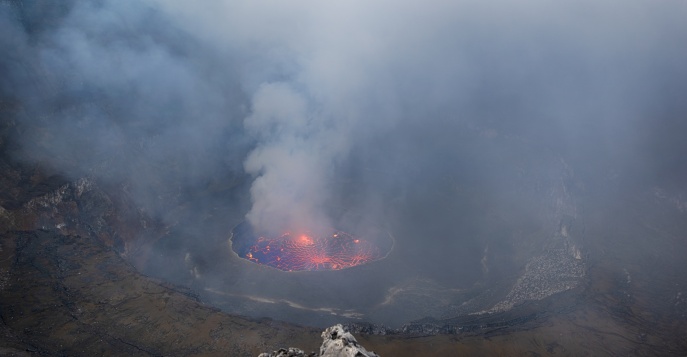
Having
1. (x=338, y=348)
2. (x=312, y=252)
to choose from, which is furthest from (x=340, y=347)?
(x=312, y=252)

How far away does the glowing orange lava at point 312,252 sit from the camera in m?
50.9

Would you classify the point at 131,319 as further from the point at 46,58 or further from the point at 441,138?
the point at 441,138

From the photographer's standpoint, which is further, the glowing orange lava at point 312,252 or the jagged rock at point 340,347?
the glowing orange lava at point 312,252

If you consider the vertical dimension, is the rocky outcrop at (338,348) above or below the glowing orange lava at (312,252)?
below

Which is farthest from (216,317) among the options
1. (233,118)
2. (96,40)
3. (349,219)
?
(96,40)

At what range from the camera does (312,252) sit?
53.6 metres

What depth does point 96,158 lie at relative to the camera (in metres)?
53.8

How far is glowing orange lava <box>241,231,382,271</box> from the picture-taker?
5094cm

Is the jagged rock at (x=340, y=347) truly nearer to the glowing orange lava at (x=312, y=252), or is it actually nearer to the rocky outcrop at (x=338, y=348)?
the rocky outcrop at (x=338, y=348)

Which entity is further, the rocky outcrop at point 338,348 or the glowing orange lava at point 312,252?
the glowing orange lava at point 312,252

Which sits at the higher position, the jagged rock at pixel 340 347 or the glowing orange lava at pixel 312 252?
the glowing orange lava at pixel 312 252

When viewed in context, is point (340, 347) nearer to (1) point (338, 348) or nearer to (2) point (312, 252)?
(1) point (338, 348)

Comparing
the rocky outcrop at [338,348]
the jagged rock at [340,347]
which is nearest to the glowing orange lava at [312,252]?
the rocky outcrop at [338,348]

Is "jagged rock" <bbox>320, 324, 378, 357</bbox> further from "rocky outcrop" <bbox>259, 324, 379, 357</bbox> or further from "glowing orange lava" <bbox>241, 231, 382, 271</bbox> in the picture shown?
"glowing orange lava" <bbox>241, 231, 382, 271</bbox>
